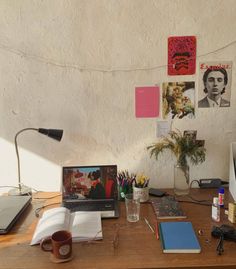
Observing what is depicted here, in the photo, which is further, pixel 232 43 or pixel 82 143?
pixel 82 143

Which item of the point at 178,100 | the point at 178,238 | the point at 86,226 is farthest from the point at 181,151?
the point at 86,226

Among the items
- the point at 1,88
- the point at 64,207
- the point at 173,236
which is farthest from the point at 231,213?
the point at 1,88

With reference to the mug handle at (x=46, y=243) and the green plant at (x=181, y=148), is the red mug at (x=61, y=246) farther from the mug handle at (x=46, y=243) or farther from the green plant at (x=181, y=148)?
the green plant at (x=181, y=148)

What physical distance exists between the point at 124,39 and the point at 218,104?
62 centimetres

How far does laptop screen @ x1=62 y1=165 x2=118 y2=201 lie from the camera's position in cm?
148

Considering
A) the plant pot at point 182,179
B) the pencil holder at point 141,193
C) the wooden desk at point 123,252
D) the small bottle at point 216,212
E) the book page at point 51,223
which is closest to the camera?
the wooden desk at point 123,252

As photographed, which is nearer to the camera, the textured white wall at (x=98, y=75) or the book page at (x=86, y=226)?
the book page at (x=86, y=226)

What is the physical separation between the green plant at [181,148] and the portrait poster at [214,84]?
21 cm

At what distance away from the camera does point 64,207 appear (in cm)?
137

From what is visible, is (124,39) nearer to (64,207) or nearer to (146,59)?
(146,59)

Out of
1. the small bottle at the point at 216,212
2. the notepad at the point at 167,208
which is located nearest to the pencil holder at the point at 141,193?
the notepad at the point at 167,208

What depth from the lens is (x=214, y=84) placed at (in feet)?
5.16

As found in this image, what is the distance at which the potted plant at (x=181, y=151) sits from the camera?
152 cm

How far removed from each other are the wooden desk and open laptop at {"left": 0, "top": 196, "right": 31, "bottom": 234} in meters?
0.03
